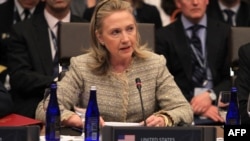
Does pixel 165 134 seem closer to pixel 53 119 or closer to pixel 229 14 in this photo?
pixel 53 119

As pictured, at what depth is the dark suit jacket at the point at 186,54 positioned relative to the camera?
15.4 ft

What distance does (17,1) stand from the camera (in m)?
5.50

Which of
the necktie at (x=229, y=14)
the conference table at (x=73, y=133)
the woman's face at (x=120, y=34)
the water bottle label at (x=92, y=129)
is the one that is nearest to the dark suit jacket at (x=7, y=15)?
the necktie at (x=229, y=14)

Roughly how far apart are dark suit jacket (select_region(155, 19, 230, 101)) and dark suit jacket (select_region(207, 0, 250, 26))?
854 millimetres

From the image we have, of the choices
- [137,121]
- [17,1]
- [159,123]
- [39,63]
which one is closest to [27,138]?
[159,123]

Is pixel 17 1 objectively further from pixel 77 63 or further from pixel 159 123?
pixel 159 123

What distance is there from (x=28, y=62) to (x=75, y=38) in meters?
0.64

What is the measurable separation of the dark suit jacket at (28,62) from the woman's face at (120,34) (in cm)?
130

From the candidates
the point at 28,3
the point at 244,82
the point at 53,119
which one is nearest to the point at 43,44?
the point at 28,3

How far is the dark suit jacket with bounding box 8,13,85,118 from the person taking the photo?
183 inches

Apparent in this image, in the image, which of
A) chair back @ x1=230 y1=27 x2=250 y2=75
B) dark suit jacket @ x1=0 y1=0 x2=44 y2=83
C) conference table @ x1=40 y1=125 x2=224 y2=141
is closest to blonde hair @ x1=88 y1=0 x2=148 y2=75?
conference table @ x1=40 y1=125 x2=224 y2=141

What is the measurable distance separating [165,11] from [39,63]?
1.81 meters

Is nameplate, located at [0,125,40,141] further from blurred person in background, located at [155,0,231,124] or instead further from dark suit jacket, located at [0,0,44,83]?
dark suit jacket, located at [0,0,44,83]

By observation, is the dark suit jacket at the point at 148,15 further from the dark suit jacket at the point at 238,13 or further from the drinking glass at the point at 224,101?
the drinking glass at the point at 224,101
